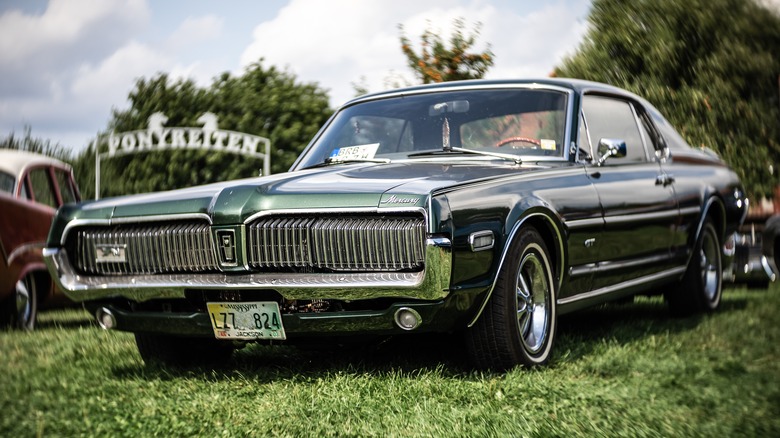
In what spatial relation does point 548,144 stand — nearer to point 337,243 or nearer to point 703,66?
point 337,243

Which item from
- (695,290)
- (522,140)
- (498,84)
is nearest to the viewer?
(522,140)

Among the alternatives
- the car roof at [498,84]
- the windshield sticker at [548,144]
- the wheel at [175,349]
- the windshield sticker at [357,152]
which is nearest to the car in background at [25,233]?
the wheel at [175,349]

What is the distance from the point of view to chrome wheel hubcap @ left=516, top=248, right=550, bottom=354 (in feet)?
16.8

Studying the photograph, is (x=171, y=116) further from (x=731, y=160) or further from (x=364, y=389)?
(x=364, y=389)

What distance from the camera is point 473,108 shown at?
6074 mm

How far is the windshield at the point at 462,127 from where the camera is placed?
5.95 metres

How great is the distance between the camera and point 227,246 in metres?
4.71

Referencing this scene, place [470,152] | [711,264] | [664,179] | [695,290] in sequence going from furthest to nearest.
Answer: [711,264] → [695,290] → [664,179] → [470,152]

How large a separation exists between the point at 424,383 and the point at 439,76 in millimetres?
12184

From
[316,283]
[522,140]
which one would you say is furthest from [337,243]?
[522,140]

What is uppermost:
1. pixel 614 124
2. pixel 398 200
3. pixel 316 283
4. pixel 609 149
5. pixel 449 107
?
pixel 449 107

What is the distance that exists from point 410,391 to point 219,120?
24.0 m

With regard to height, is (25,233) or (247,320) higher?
(25,233)

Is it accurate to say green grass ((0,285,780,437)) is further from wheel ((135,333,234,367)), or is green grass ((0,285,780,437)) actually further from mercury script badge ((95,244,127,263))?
mercury script badge ((95,244,127,263))
